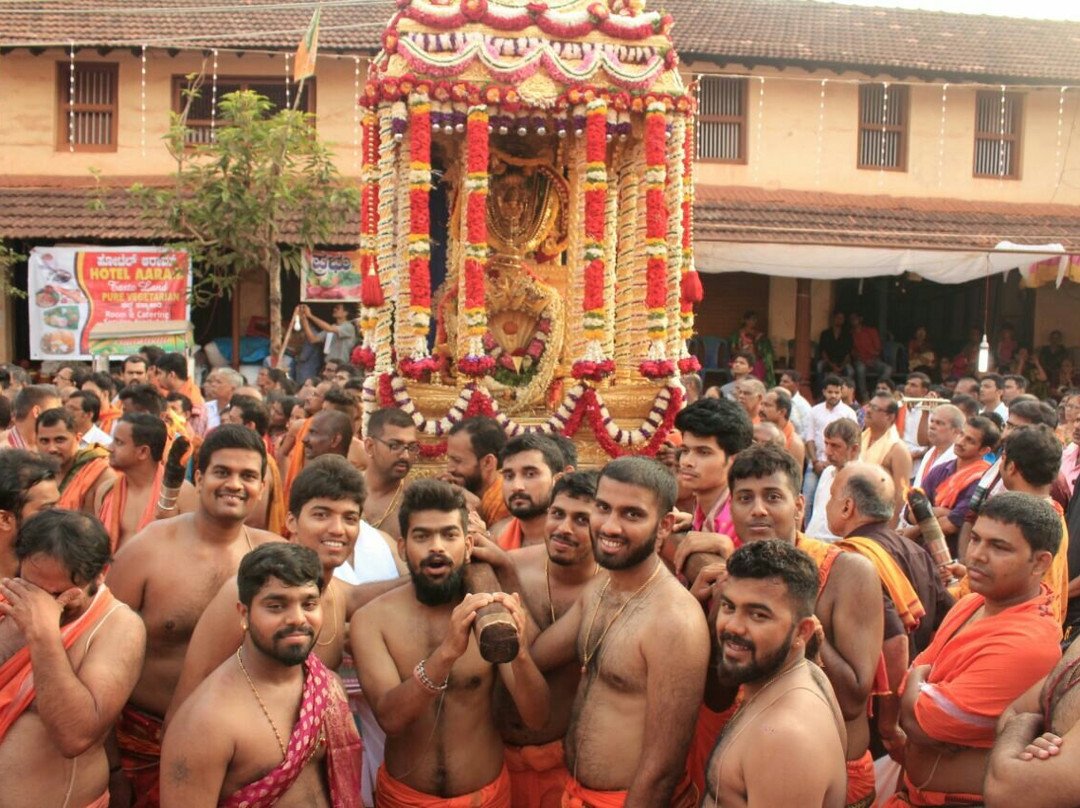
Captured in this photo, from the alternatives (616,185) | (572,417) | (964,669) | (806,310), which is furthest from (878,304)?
(964,669)

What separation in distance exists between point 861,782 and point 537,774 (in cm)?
111

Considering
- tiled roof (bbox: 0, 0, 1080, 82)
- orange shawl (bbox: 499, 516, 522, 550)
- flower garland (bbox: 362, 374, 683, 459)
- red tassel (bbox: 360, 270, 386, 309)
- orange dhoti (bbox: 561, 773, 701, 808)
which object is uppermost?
tiled roof (bbox: 0, 0, 1080, 82)

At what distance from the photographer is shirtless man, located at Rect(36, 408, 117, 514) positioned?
571 centimetres

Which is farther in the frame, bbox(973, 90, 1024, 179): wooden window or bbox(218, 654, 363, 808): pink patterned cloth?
bbox(973, 90, 1024, 179): wooden window

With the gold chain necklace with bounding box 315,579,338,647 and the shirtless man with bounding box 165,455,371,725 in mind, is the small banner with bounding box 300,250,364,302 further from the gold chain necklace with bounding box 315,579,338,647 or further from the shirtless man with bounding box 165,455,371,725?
the gold chain necklace with bounding box 315,579,338,647

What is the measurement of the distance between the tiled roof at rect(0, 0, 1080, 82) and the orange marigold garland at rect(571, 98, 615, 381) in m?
8.81

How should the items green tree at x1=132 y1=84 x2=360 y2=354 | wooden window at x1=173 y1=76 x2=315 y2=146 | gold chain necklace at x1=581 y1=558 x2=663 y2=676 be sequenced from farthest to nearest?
1. wooden window at x1=173 y1=76 x2=315 y2=146
2. green tree at x1=132 y1=84 x2=360 y2=354
3. gold chain necklace at x1=581 y1=558 x2=663 y2=676

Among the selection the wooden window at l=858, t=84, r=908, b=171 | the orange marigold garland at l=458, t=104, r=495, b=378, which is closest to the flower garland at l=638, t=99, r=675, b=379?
the orange marigold garland at l=458, t=104, r=495, b=378

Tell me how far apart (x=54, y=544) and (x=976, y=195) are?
16740 millimetres

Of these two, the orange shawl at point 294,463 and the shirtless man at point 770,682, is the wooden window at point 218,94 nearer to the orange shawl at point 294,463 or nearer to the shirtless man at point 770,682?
the orange shawl at point 294,463

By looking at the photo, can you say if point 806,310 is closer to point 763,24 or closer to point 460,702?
point 763,24

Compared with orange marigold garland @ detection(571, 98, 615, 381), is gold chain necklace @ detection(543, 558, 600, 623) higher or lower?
lower

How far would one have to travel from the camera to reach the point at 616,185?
351 inches

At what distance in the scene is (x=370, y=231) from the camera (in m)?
8.38
